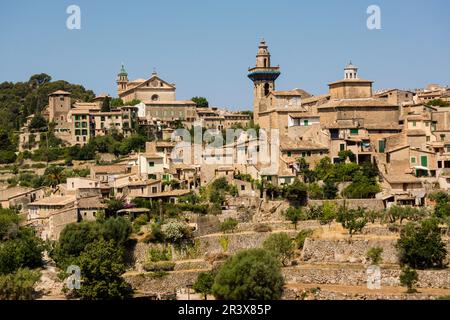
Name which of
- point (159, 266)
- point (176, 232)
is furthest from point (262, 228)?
point (159, 266)

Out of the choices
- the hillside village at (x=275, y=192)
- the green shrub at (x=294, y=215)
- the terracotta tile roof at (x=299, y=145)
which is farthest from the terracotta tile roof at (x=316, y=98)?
the green shrub at (x=294, y=215)

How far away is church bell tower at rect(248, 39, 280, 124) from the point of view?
58.2 metres

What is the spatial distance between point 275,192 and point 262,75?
18.5 meters

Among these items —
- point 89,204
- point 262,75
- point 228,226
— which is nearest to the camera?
point 228,226

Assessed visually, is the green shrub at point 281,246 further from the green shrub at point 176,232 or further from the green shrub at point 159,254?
the green shrub at point 159,254

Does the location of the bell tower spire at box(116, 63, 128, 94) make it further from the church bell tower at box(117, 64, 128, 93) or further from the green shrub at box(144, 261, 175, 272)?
the green shrub at box(144, 261, 175, 272)

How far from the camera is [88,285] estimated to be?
34.3m

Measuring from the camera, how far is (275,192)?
41.1 meters

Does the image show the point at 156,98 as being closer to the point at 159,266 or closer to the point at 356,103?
the point at 356,103

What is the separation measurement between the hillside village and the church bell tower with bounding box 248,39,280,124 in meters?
2.89

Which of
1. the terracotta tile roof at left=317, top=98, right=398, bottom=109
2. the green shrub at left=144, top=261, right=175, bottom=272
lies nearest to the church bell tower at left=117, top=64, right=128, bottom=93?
the terracotta tile roof at left=317, top=98, right=398, bottom=109

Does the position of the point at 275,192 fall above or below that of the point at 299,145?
below

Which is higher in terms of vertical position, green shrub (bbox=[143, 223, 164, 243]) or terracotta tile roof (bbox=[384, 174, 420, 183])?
terracotta tile roof (bbox=[384, 174, 420, 183])
